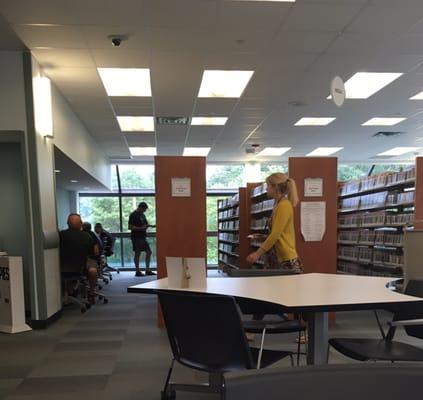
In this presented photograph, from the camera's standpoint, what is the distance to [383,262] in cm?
498

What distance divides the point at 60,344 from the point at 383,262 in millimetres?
4007

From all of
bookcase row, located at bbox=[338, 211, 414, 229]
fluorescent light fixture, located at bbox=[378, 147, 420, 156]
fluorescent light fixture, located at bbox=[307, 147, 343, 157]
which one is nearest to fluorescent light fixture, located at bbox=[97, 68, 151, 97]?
bookcase row, located at bbox=[338, 211, 414, 229]

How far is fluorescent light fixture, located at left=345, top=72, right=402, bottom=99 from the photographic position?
5.38 m

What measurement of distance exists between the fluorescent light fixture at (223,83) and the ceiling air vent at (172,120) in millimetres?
1325

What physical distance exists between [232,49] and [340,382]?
430 centimetres

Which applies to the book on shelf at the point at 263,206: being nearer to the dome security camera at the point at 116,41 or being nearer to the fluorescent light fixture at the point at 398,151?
the dome security camera at the point at 116,41

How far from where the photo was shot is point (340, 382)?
69 centimetres

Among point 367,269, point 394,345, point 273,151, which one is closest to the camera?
point 394,345

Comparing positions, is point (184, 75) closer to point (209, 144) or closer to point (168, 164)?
point (168, 164)

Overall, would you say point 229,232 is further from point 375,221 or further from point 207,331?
point 207,331

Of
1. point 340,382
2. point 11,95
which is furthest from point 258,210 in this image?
point 340,382

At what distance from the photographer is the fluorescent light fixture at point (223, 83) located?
5227mm

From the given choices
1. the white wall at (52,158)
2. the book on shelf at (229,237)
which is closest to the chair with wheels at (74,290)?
the white wall at (52,158)

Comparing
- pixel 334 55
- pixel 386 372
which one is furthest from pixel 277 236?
pixel 334 55
